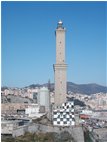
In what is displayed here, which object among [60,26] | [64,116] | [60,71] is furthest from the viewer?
[60,26]

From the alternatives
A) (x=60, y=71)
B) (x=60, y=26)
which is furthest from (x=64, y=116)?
(x=60, y=26)

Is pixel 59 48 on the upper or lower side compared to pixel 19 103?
upper

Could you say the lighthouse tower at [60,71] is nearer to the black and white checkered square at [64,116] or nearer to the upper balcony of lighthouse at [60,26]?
the upper balcony of lighthouse at [60,26]

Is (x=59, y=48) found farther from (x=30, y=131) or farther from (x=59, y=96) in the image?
(x=30, y=131)

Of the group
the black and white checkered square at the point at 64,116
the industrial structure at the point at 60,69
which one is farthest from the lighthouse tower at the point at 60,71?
the black and white checkered square at the point at 64,116

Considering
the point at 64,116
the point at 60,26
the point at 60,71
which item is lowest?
the point at 64,116

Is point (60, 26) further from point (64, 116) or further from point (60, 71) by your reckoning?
A: point (64, 116)

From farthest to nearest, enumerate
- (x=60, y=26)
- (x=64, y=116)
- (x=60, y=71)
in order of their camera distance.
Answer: (x=60, y=26), (x=60, y=71), (x=64, y=116)

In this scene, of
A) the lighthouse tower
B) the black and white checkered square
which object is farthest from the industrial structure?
the black and white checkered square

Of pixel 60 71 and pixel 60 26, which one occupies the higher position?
pixel 60 26

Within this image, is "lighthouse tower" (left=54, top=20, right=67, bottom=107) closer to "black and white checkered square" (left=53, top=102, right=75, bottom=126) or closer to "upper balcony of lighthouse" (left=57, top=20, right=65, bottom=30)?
"upper balcony of lighthouse" (left=57, top=20, right=65, bottom=30)

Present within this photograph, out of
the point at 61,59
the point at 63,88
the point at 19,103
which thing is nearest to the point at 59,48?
the point at 61,59
